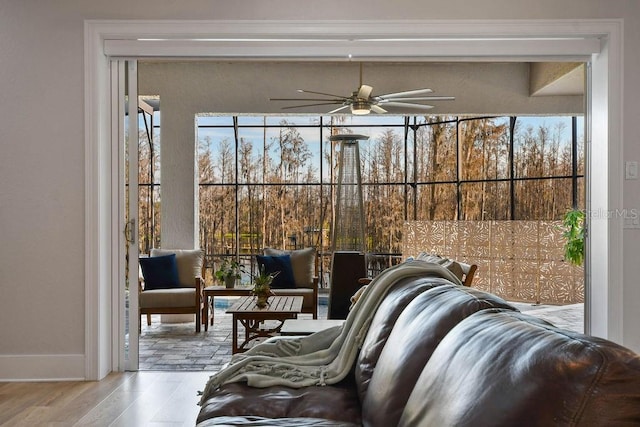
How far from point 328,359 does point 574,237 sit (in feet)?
23.0

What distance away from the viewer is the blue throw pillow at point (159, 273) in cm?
745

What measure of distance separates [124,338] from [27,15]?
7.48 ft

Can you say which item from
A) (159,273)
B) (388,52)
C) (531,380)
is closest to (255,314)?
(159,273)

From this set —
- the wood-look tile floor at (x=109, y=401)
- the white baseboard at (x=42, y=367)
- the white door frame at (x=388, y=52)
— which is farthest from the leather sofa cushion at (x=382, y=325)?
the white baseboard at (x=42, y=367)

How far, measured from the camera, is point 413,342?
1.77 metres

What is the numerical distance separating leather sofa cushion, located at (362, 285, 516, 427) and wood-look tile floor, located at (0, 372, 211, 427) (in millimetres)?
1749

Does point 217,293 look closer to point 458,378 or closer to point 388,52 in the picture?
point 388,52

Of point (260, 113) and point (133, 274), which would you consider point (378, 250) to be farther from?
point (133, 274)

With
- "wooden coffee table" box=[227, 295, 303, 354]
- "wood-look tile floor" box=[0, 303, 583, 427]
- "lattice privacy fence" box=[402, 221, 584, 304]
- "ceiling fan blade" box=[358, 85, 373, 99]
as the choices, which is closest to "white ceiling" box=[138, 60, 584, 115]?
"lattice privacy fence" box=[402, 221, 584, 304]

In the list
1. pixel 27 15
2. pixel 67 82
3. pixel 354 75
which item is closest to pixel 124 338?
pixel 67 82

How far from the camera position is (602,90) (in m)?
4.29

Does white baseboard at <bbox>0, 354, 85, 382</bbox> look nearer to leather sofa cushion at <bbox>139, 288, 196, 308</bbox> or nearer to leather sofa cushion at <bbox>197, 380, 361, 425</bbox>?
leather sofa cushion at <bbox>197, 380, 361, 425</bbox>

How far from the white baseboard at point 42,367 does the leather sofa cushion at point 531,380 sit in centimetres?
346

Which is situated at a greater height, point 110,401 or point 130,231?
point 130,231
